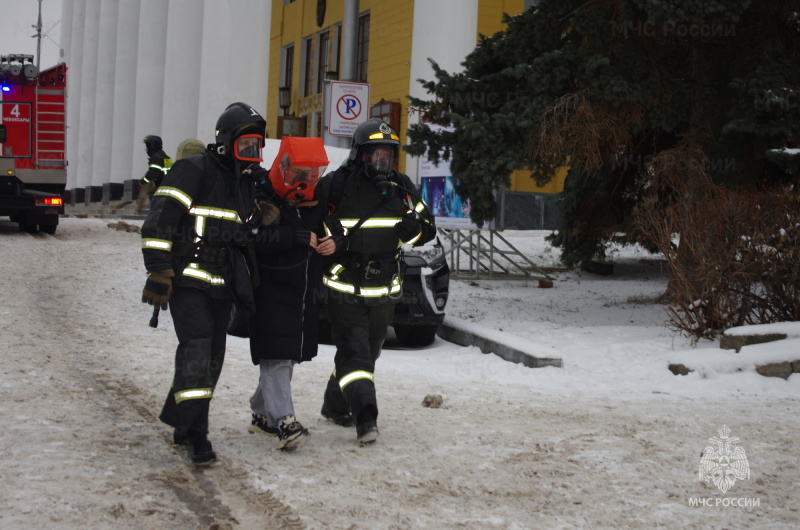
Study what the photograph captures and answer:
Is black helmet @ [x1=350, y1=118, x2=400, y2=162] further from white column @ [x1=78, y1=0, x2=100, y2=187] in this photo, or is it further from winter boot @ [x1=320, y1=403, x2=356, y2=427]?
white column @ [x1=78, y1=0, x2=100, y2=187]

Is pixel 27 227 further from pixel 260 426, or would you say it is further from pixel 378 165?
pixel 378 165

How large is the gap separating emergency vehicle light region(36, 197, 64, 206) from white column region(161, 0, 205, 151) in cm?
712

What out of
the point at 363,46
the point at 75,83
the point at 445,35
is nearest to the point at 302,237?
the point at 445,35

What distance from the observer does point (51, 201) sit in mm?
20703

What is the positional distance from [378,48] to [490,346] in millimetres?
18657

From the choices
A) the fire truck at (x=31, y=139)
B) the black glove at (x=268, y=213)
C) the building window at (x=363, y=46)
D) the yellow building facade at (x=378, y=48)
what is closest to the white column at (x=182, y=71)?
the yellow building facade at (x=378, y=48)

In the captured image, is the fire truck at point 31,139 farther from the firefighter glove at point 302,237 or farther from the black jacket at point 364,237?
the firefighter glove at point 302,237

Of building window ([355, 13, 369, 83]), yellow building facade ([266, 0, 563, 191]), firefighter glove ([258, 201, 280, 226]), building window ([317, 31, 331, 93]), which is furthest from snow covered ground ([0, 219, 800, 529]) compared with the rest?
building window ([317, 31, 331, 93])

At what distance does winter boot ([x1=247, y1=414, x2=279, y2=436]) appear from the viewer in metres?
5.86

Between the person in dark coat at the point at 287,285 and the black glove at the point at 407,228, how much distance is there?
464mm

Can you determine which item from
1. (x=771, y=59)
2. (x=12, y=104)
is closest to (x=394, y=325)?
(x=771, y=59)

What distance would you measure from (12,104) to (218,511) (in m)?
18.3

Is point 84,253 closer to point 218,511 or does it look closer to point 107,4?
point 218,511

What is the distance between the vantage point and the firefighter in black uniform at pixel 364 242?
5.95m
